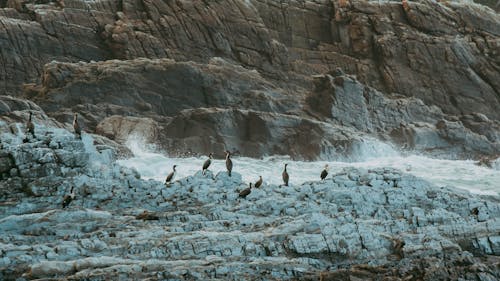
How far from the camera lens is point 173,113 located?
115 feet

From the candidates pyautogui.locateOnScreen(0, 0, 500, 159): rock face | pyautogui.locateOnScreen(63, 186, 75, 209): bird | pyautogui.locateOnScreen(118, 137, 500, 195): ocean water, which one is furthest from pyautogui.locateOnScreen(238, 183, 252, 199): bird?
pyautogui.locateOnScreen(0, 0, 500, 159): rock face

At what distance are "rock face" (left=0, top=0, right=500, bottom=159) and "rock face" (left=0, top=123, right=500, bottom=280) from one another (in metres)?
11.9

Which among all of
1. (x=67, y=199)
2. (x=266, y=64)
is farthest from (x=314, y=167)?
(x=67, y=199)

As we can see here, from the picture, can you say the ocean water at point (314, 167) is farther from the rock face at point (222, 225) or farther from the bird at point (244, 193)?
the bird at point (244, 193)

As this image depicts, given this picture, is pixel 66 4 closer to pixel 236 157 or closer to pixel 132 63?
pixel 132 63

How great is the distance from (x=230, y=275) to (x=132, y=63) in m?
22.4

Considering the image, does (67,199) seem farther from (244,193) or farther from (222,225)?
(244,193)

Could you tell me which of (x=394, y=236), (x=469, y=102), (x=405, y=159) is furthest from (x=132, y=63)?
(x=394, y=236)

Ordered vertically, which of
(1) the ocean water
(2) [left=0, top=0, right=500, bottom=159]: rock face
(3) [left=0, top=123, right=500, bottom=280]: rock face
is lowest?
(3) [left=0, top=123, right=500, bottom=280]: rock face

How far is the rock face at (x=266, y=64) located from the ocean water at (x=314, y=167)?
823mm

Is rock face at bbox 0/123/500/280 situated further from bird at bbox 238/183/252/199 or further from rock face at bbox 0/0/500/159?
rock face at bbox 0/0/500/159

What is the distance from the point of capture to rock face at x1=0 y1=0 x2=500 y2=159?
34375 mm

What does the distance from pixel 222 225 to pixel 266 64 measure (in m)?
23.0

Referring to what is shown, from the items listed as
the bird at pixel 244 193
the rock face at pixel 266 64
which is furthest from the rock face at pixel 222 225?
the rock face at pixel 266 64
